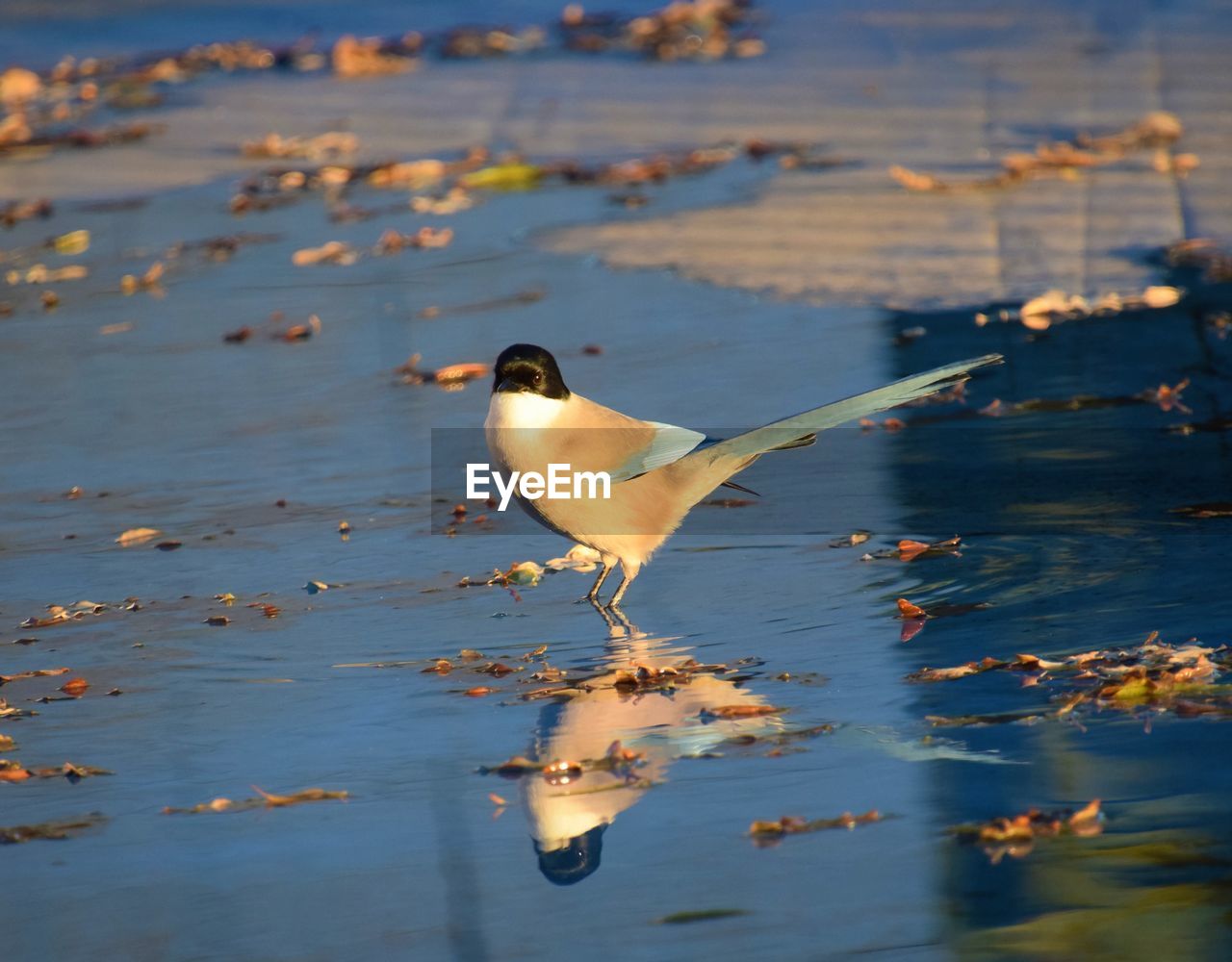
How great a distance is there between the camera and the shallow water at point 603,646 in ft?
11.6

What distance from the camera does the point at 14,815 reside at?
4.10 m

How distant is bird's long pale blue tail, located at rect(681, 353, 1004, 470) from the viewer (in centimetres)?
544

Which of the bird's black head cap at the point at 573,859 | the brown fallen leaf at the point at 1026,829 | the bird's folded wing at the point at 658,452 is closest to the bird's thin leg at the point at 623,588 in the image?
the bird's folded wing at the point at 658,452

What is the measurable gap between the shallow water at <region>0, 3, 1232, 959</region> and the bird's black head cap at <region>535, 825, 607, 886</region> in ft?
0.04

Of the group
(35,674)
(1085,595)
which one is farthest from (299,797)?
(1085,595)

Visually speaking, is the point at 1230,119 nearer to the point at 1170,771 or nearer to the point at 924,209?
the point at 924,209

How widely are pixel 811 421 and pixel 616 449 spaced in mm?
593

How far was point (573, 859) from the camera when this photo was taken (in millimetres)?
3725

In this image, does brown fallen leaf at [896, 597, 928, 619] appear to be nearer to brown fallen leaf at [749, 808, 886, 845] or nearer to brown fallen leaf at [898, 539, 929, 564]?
brown fallen leaf at [898, 539, 929, 564]

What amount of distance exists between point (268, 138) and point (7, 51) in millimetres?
6012

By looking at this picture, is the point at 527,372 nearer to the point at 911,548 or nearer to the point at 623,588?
the point at 623,588

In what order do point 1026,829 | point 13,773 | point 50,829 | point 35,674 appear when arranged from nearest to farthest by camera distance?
point 1026,829 < point 50,829 < point 13,773 < point 35,674

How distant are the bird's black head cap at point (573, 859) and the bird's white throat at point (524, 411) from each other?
70.0 inches

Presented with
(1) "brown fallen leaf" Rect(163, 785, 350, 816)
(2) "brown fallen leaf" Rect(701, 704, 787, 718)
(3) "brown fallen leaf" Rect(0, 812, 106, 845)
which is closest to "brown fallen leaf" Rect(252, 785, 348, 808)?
(1) "brown fallen leaf" Rect(163, 785, 350, 816)
